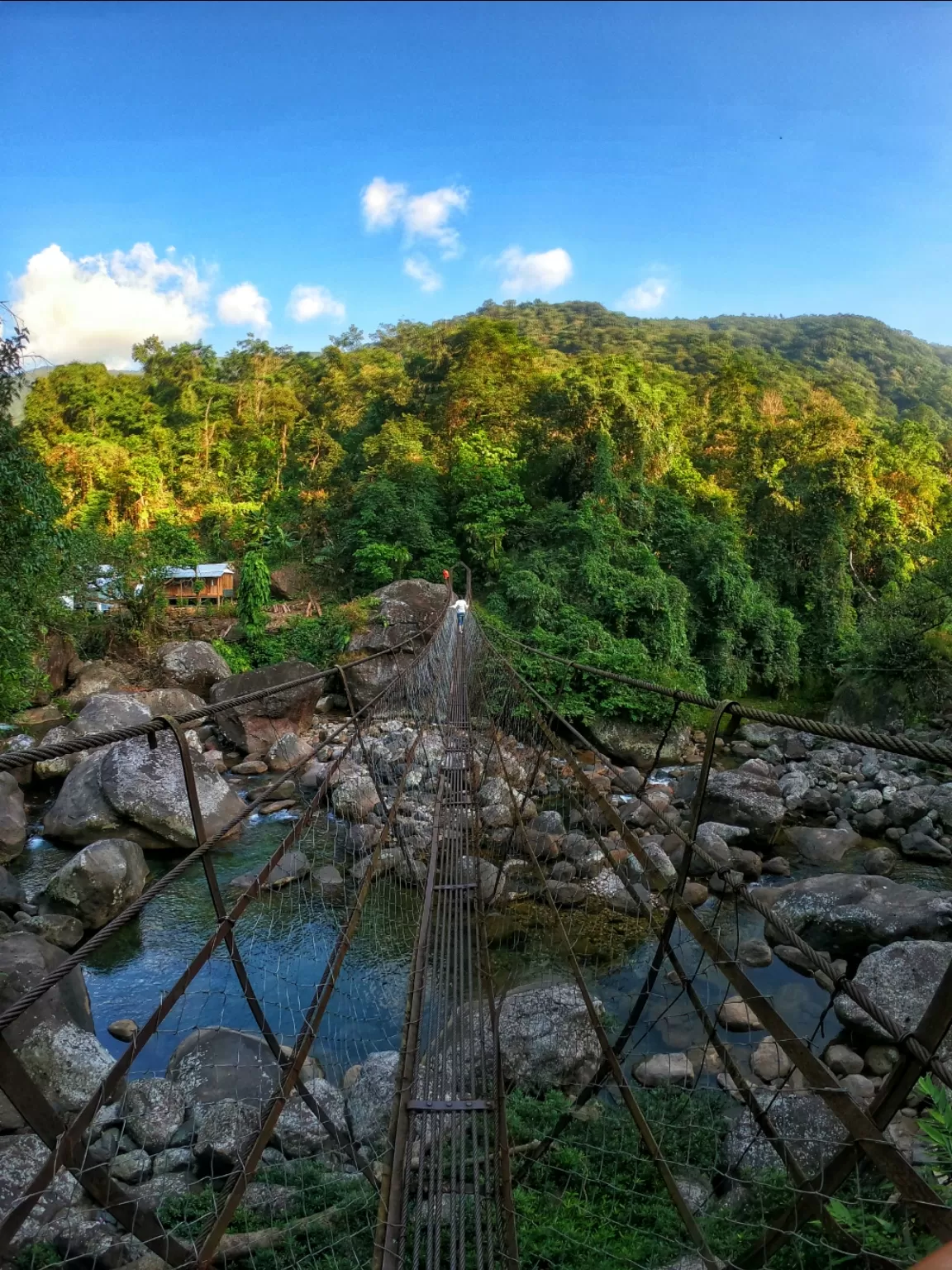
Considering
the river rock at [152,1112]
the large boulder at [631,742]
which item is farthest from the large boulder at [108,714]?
the river rock at [152,1112]

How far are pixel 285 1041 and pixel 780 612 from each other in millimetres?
7757

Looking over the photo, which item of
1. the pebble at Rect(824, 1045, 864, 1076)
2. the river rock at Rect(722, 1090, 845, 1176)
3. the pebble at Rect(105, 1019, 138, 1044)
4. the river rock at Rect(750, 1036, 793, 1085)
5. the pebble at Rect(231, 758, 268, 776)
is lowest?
the pebble at Rect(231, 758, 268, 776)

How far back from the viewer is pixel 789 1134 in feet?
6.09

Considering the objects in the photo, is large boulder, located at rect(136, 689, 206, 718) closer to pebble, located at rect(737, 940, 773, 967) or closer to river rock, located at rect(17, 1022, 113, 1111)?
river rock, located at rect(17, 1022, 113, 1111)

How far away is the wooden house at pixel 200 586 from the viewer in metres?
9.83

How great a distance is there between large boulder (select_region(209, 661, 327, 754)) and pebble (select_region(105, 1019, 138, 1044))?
3.52m

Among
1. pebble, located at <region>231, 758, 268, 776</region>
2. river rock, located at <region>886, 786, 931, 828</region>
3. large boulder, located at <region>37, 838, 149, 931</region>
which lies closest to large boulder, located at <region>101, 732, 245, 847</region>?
large boulder, located at <region>37, 838, 149, 931</region>

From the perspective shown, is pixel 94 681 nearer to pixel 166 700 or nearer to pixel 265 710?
pixel 166 700

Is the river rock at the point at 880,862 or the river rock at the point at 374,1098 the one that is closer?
the river rock at the point at 374,1098

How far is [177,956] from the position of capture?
3166 millimetres

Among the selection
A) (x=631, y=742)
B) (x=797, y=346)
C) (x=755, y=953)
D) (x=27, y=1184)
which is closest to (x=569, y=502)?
(x=631, y=742)

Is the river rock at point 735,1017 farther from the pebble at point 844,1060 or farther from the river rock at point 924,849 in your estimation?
the river rock at point 924,849

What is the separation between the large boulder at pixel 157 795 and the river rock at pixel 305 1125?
2450 mm

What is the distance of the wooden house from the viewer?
983cm
